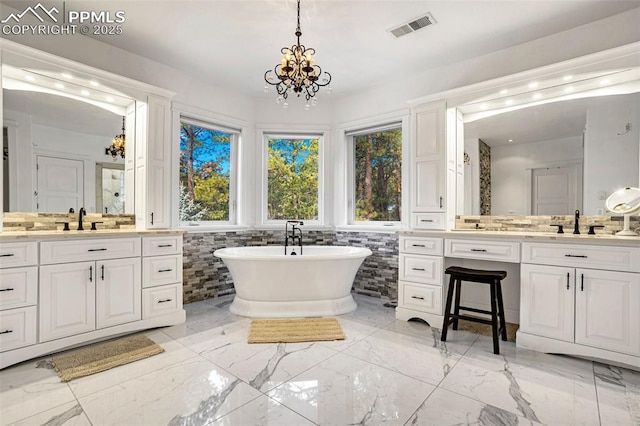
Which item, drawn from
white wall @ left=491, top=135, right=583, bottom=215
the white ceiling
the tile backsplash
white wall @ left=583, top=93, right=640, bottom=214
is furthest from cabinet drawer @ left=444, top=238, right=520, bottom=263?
the white ceiling

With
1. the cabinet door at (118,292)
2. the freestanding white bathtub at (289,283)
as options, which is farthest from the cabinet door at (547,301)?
the cabinet door at (118,292)

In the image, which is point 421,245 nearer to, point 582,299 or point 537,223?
point 537,223

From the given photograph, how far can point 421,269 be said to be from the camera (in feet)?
10.5

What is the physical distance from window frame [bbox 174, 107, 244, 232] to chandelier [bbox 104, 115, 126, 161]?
54 centimetres

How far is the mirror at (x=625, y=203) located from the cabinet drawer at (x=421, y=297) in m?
1.51

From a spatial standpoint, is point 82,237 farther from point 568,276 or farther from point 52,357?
point 568,276

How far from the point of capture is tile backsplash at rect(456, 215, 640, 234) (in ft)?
8.93

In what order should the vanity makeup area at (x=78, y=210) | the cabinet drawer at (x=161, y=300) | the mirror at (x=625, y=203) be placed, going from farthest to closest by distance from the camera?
the cabinet drawer at (x=161, y=300), the mirror at (x=625, y=203), the vanity makeup area at (x=78, y=210)

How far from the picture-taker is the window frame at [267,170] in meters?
4.54

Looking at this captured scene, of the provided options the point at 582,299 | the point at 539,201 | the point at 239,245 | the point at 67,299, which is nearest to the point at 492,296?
the point at 582,299

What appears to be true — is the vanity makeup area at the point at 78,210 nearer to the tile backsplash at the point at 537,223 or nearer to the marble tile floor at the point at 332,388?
the marble tile floor at the point at 332,388

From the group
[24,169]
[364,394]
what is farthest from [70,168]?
[364,394]

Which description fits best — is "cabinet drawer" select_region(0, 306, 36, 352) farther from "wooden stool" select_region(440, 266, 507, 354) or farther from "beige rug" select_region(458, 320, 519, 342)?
"beige rug" select_region(458, 320, 519, 342)

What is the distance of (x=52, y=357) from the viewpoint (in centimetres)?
238
